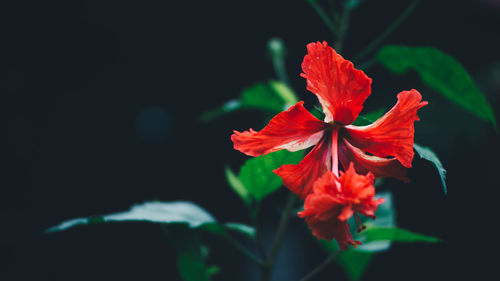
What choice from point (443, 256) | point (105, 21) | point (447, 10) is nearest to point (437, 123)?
point (447, 10)

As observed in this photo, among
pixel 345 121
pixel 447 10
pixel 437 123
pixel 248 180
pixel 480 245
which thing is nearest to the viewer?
pixel 345 121

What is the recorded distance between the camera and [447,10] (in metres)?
1.54

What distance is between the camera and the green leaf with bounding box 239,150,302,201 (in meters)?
0.63

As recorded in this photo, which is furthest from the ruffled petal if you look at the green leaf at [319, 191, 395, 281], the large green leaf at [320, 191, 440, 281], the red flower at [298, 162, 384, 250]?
the green leaf at [319, 191, 395, 281]

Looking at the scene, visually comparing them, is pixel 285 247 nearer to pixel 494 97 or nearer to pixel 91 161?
pixel 91 161

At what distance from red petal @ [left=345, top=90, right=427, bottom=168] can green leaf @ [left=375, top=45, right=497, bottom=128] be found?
21 cm

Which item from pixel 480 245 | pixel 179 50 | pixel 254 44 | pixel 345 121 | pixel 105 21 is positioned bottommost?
pixel 480 245

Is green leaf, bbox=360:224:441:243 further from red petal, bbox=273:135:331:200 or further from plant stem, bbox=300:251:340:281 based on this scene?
red petal, bbox=273:135:331:200

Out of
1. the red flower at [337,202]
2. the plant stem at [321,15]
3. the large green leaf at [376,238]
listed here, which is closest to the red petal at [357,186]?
the red flower at [337,202]

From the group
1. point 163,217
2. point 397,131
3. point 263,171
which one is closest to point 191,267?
point 163,217

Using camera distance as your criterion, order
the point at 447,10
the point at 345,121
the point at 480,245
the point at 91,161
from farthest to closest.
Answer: the point at 480,245 → the point at 447,10 → the point at 91,161 → the point at 345,121

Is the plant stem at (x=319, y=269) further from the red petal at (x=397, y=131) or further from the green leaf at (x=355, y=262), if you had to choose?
the red petal at (x=397, y=131)

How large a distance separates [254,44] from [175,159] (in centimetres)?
62

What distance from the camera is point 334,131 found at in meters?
0.54
